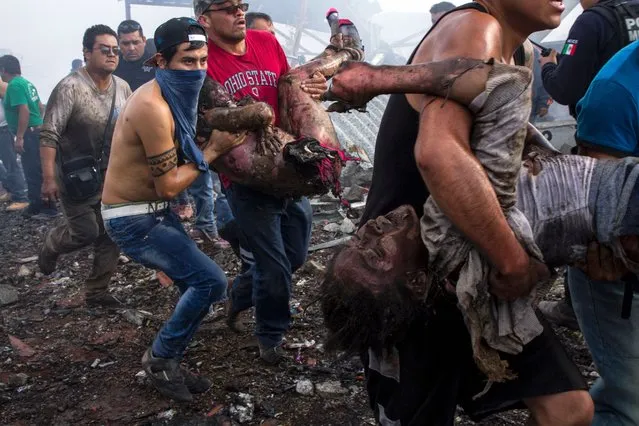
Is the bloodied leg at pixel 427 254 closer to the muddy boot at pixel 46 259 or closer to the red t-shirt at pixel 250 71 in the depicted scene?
the red t-shirt at pixel 250 71

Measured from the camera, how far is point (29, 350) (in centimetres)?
407

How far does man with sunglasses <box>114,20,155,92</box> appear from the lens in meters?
6.84

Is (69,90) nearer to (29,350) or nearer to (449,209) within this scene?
(29,350)

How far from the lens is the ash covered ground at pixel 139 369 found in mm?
3150

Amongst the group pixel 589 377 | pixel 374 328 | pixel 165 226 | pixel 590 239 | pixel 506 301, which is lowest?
pixel 589 377

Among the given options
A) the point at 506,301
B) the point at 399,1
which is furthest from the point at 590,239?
the point at 399,1

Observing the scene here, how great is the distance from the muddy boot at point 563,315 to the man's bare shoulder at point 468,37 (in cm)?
272

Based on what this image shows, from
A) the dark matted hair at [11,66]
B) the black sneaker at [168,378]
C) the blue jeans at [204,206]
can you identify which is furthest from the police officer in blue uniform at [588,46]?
the dark matted hair at [11,66]

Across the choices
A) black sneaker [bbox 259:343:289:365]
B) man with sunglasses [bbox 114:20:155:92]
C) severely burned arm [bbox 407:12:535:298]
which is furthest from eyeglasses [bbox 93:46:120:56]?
severely burned arm [bbox 407:12:535:298]

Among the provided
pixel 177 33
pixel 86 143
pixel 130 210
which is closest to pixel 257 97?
pixel 177 33

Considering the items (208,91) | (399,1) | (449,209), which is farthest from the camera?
(399,1)

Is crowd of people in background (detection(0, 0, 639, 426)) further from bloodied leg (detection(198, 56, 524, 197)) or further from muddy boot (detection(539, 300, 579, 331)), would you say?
bloodied leg (detection(198, 56, 524, 197))

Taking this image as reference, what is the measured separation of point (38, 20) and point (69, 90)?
3620 centimetres

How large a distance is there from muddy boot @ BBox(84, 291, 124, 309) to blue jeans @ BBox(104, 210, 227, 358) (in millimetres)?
1768
